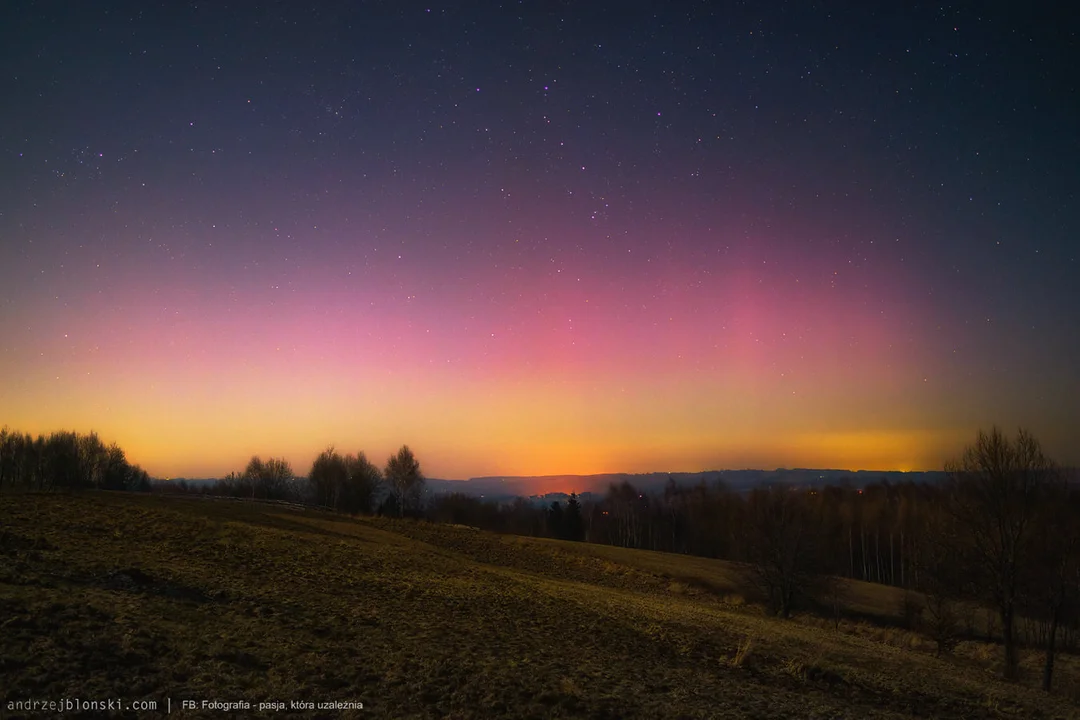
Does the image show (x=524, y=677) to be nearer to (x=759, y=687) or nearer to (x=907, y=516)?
(x=759, y=687)

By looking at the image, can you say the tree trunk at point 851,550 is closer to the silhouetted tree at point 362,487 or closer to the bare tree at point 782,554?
the bare tree at point 782,554

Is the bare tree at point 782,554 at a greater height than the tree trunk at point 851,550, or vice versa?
the bare tree at point 782,554

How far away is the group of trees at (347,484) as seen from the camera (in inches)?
3558

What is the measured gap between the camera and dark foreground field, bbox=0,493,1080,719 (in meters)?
9.17

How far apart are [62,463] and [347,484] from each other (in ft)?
154

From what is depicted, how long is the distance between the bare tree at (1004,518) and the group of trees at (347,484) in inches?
2676

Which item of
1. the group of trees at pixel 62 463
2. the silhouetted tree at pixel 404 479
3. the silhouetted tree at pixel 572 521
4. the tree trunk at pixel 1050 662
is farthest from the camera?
the silhouetted tree at pixel 572 521

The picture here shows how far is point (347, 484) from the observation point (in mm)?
101938

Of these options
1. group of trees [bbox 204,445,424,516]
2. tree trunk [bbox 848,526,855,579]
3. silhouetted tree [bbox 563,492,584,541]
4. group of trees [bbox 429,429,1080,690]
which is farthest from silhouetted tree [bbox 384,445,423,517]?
tree trunk [bbox 848,526,855,579]

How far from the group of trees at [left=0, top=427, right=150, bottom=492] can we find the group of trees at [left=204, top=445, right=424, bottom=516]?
2113 centimetres

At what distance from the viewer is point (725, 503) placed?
371 feet

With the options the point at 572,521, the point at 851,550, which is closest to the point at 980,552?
the point at 851,550

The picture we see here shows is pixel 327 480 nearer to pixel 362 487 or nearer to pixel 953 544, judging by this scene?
pixel 362 487

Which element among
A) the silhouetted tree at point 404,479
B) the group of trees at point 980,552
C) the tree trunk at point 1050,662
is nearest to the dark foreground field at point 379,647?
the tree trunk at point 1050,662
